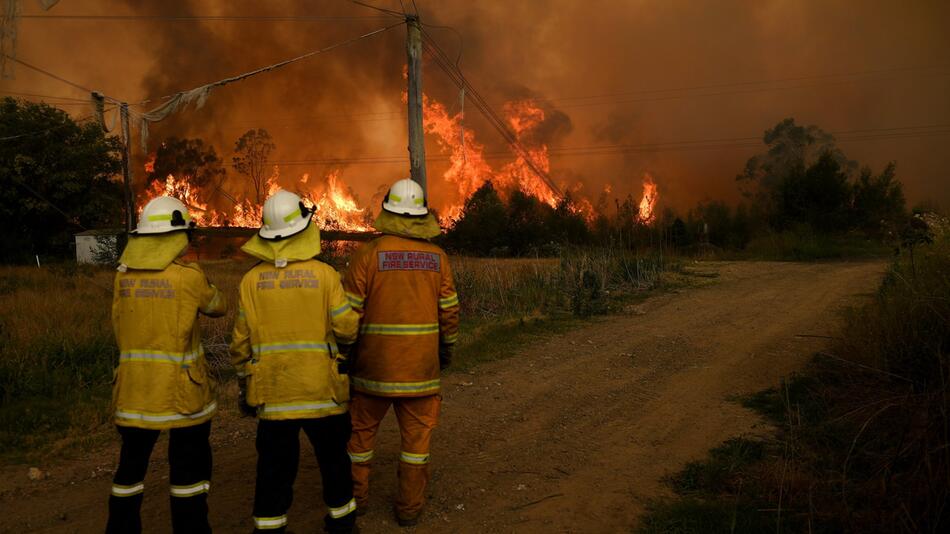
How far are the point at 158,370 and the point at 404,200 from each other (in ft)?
5.76

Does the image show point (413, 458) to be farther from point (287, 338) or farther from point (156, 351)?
point (156, 351)

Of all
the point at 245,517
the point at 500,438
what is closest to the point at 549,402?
the point at 500,438

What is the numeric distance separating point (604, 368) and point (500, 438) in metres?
2.92

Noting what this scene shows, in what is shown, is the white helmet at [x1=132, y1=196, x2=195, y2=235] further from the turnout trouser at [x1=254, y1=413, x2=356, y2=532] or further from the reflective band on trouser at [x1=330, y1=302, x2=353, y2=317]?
the turnout trouser at [x1=254, y1=413, x2=356, y2=532]

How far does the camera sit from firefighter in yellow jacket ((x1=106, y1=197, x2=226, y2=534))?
11.4ft

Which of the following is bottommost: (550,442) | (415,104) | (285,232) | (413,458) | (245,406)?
(550,442)

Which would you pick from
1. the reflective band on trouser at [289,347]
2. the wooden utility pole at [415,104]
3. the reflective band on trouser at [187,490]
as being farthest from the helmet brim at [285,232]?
the wooden utility pole at [415,104]

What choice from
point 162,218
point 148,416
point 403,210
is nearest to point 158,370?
point 148,416

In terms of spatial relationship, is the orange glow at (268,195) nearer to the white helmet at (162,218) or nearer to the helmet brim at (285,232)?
the white helmet at (162,218)

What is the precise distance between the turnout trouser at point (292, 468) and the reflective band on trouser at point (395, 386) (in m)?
0.29

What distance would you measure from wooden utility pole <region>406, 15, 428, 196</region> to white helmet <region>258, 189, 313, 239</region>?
7427 mm

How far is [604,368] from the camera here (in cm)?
849

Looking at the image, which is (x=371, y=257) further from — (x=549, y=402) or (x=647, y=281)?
(x=647, y=281)

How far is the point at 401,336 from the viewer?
4.11 metres
